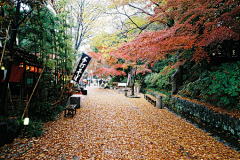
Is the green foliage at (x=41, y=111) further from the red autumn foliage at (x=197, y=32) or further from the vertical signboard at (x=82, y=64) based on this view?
the red autumn foliage at (x=197, y=32)

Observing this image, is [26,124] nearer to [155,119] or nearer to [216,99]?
[155,119]

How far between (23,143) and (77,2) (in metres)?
14.5

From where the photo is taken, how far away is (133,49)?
26.9 ft

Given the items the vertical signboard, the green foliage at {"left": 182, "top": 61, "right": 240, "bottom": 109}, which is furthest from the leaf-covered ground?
the vertical signboard

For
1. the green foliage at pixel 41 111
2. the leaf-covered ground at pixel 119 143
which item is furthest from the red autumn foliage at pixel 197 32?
the green foliage at pixel 41 111

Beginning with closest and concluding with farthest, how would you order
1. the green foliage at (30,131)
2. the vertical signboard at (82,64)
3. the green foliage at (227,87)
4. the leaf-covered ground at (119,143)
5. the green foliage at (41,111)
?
the leaf-covered ground at (119,143) → the green foliage at (30,131) → the green foliage at (227,87) → the green foliage at (41,111) → the vertical signboard at (82,64)

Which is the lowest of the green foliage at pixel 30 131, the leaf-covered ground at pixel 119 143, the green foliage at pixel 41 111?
the leaf-covered ground at pixel 119 143

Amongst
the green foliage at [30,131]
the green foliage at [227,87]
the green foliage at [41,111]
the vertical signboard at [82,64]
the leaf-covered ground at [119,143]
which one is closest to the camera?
the leaf-covered ground at [119,143]

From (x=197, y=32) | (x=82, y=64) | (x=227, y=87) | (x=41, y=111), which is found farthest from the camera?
(x=82, y=64)

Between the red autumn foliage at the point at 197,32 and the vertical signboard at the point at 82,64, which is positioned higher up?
the red autumn foliage at the point at 197,32

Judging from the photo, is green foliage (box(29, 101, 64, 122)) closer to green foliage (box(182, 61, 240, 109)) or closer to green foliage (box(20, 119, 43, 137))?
green foliage (box(20, 119, 43, 137))

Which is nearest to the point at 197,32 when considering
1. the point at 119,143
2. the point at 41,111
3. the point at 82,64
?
the point at 119,143

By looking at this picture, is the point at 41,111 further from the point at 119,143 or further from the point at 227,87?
the point at 227,87

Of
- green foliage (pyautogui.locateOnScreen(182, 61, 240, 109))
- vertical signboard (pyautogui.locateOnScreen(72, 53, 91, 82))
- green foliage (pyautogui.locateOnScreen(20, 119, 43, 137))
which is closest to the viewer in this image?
green foliage (pyautogui.locateOnScreen(20, 119, 43, 137))
